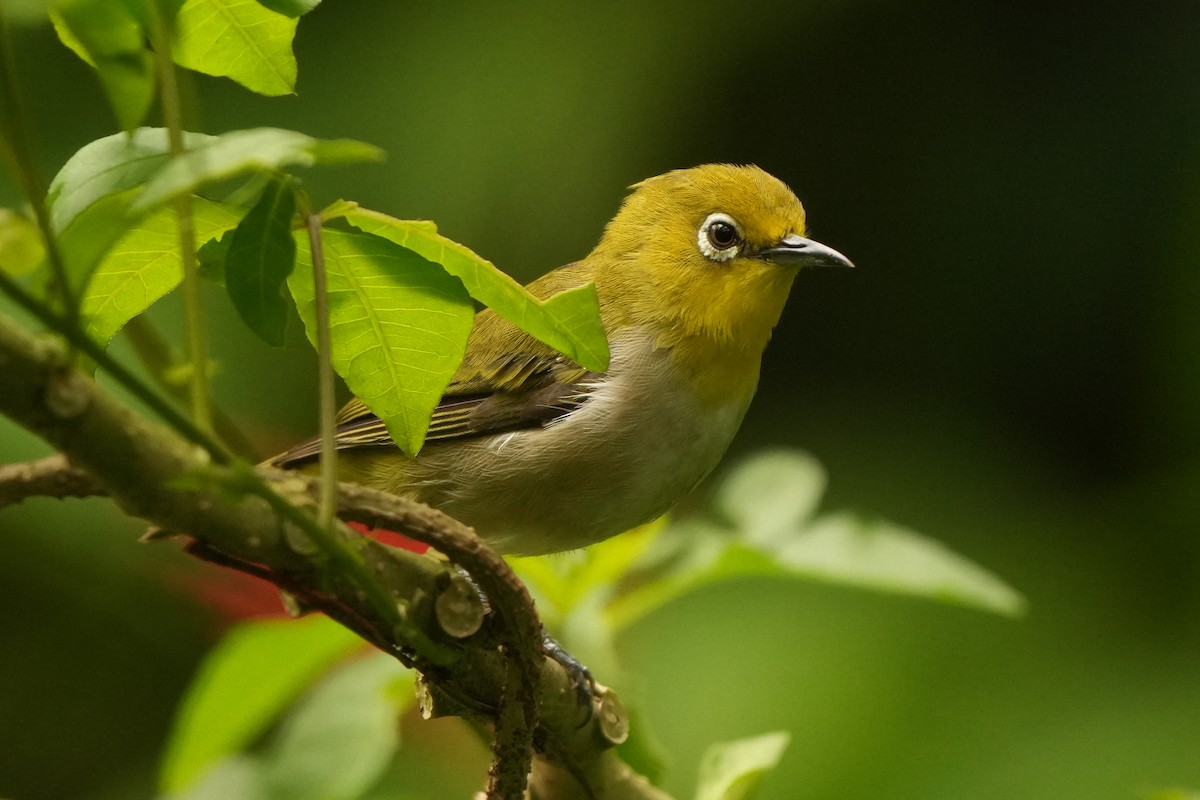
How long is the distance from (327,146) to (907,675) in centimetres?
378

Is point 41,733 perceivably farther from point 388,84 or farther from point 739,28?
point 739,28

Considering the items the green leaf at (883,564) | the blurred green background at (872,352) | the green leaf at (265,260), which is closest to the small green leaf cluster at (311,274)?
the green leaf at (265,260)

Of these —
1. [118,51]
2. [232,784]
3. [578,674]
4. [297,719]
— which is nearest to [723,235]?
[578,674]

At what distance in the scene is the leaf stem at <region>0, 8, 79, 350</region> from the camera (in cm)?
106

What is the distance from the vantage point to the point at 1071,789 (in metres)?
3.99

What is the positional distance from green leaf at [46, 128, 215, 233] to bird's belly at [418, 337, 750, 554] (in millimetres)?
1760

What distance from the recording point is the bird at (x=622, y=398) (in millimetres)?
2926

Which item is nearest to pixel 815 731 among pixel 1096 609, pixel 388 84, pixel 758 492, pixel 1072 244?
pixel 1096 609

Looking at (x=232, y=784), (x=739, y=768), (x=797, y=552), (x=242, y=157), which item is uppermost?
(x=242, y=157)

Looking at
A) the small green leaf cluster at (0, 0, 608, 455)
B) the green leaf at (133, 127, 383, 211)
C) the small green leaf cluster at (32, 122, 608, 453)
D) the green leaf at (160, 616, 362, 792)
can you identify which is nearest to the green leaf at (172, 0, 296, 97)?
the small green leaf cluster at (0, 0, 608, 455)

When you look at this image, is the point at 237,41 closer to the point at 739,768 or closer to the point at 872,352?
the point at 739,768

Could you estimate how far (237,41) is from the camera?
135cm

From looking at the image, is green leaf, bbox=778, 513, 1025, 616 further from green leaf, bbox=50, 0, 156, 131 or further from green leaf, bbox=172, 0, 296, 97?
green leaf, bbox=50, 0, 156, 131

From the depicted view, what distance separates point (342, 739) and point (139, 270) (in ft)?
3.95
